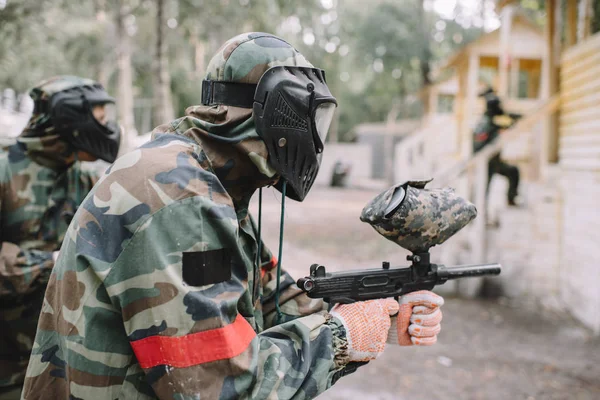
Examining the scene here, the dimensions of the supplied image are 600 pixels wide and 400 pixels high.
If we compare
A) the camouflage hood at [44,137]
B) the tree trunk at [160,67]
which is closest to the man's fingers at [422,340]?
the camouflage hood at [44,137]

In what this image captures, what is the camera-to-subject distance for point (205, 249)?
1514 millimetres

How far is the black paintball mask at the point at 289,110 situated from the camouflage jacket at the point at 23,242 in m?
1.91

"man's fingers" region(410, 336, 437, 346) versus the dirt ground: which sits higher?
"man's fingers" region(410, 336, 437, 346)

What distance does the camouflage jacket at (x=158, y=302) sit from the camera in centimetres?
146

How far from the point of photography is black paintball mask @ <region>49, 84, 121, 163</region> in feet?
11.0

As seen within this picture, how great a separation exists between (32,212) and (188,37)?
1049 cm

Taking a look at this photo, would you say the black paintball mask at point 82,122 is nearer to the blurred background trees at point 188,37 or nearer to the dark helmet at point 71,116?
the dark helmet at point 71,116

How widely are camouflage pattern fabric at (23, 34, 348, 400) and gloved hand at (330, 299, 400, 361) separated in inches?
6.6

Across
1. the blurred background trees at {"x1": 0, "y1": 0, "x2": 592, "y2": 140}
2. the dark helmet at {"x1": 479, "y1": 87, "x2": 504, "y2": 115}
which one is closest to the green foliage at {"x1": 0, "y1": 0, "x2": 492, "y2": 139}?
the blurred background trees at {"x1": 0, "y1": 0, "x2": 592, "y2": 140}

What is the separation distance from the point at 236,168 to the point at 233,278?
1.31 feet

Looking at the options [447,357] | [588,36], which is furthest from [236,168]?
[588,36]

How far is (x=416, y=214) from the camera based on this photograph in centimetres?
209

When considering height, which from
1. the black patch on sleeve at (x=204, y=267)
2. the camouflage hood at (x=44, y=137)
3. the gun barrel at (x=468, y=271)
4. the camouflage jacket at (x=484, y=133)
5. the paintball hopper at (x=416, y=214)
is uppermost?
the camouflage jacket at (x=484, y=133)

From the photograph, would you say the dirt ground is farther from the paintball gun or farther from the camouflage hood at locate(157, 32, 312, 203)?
the camouflage hood at locate(157, 32, 312, 203)
